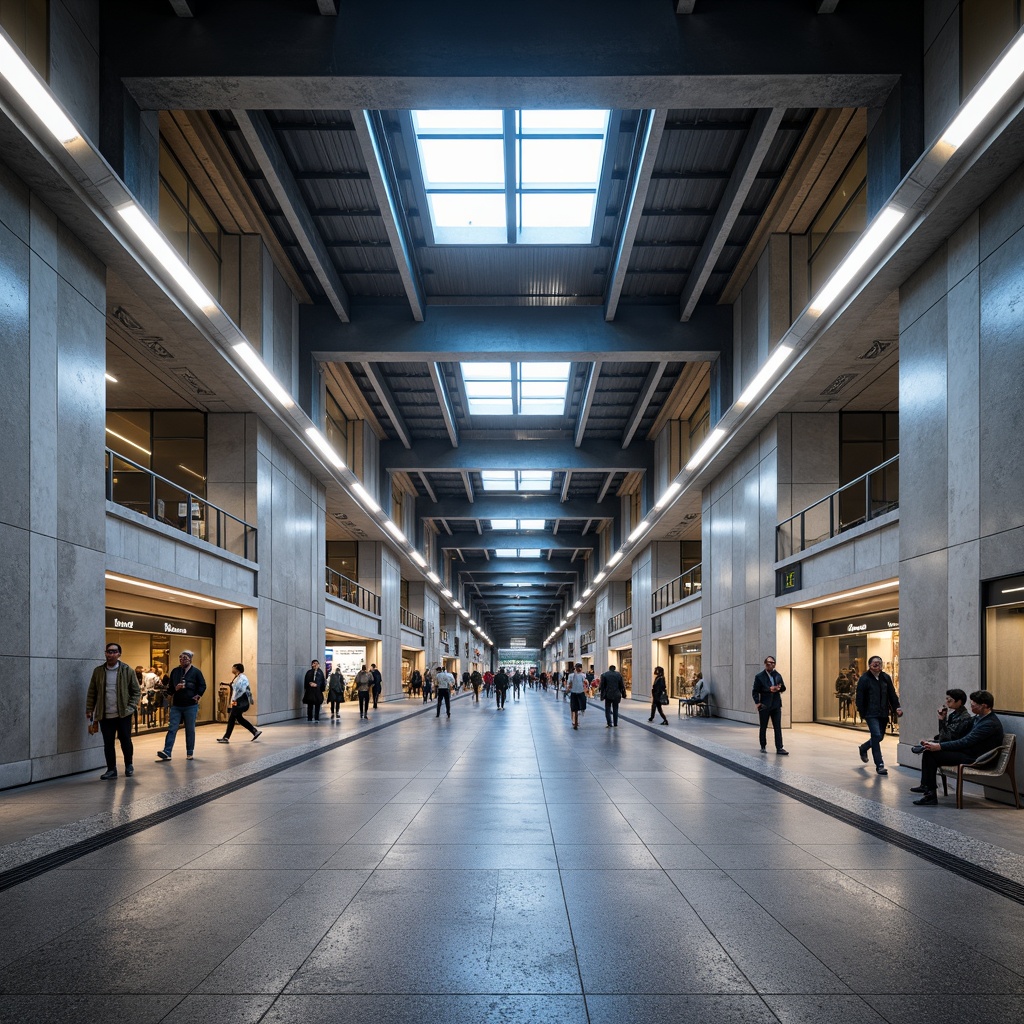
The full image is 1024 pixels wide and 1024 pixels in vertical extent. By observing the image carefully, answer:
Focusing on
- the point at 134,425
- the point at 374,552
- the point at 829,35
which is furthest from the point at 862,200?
the point at 374,552

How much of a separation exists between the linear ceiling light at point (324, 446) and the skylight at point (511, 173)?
225 inches

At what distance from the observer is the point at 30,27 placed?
380 inches

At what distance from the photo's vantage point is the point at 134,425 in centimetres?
2061

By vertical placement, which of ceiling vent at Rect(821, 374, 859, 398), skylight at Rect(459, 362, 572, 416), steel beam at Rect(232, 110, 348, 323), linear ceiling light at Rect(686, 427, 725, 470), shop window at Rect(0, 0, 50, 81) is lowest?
linear ceiling light at Rect(686, 427, 725, 470)

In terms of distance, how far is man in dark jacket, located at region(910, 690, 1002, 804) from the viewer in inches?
349

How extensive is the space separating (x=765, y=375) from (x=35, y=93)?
41.2 ft

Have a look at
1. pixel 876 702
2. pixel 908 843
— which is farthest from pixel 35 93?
pixel 876 702

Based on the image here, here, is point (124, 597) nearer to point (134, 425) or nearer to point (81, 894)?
point (134, 425)

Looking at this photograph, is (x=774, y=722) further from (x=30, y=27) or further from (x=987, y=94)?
(x=30, y=27)

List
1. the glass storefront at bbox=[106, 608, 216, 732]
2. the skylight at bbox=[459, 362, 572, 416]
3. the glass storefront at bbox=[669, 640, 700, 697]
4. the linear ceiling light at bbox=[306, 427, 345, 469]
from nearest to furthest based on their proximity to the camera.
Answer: the glass storefront at bbox=[106, 608, 216, 732]
the linear ceiling light at bbox=[306, 427, 345, 469]
the skylight at bbox=[459, 362, 572, 416]
the glass storefront at bbox=[669, 640, 700, 697]

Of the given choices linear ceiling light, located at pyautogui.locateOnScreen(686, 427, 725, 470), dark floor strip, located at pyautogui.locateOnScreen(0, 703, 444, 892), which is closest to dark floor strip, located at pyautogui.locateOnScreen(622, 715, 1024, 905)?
dark floor strip, located at pyautogui.locateOnScreen(0, 703, 444, 892)

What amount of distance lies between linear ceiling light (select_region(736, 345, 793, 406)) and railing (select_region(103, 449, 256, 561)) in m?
11.0

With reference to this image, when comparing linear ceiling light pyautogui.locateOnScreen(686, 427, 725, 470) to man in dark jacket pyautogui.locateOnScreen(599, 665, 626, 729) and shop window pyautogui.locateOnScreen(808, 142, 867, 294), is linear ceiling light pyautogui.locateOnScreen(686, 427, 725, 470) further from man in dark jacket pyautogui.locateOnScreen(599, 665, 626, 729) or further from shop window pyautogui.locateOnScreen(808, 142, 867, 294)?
man in dark jacket pyautogui.locateOnScreen(599, 665, 626, 729)

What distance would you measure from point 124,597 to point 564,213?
37.0 ft
